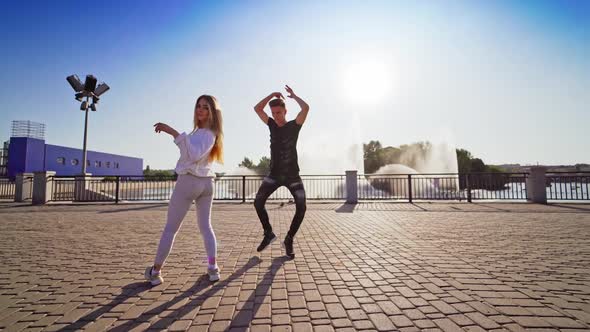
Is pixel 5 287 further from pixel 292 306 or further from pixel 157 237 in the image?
pixel 292 306

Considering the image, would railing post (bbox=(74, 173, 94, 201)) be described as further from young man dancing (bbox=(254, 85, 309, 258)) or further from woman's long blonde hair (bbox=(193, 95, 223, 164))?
woman's long blonde hair (bbox=(193, 95, 223, 164))

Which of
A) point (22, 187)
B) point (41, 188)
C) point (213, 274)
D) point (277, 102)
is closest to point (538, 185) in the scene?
point (277, 102)

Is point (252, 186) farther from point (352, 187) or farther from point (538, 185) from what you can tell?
point (538, 185)

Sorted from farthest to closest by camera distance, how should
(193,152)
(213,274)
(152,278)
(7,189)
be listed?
1. (7,189)
2. (213,274)
3. (152,278)
4. (193,152)

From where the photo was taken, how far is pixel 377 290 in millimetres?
2490

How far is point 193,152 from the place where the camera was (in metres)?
2.54

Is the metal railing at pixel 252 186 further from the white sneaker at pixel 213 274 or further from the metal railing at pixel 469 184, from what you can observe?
the white sneaker at pixel 213 274

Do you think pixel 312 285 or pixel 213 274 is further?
pixel 213 274

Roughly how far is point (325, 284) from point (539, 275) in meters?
2.31

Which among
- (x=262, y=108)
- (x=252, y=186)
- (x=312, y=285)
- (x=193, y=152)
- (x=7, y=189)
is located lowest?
(x=312, y=285)

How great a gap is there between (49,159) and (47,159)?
0.34 metres

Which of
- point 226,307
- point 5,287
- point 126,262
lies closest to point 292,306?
point 226,307

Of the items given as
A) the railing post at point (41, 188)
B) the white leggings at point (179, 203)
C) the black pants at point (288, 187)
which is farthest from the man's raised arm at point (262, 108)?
the railing post at point (41, 188)

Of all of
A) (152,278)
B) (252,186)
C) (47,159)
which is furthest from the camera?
(47,159)
